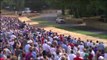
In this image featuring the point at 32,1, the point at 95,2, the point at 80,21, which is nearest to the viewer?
the point at 95,2

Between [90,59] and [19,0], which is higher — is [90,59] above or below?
above

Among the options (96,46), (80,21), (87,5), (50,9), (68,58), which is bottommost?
(50,9)

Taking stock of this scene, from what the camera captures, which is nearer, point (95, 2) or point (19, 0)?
point (95, 2)

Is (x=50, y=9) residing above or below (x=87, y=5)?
below

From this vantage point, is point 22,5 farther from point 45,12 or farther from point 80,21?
point 80,21

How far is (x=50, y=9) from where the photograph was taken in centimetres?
11356

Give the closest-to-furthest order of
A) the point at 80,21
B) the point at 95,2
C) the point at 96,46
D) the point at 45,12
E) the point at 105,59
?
the point at 105,59
the point at 96,46
the point at 95,2
the point at 80,21
the point at 45,12

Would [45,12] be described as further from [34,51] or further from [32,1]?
[34,51]

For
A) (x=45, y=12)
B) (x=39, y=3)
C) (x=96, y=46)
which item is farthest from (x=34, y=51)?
(x=39, y=3)

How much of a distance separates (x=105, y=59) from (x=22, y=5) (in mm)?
95890

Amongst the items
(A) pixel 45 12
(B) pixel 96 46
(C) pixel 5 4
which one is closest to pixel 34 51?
(B) pixel 96 46

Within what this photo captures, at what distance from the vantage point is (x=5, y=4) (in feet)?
401

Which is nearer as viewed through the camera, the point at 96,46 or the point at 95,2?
the point at 96,46

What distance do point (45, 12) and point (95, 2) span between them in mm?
61724
